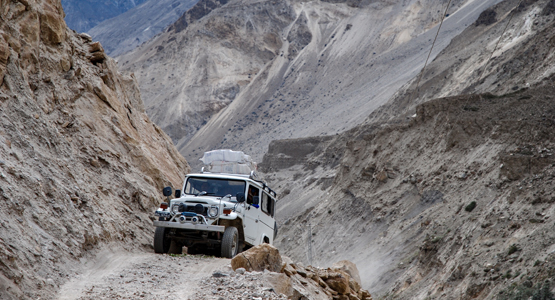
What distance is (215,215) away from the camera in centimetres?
1198

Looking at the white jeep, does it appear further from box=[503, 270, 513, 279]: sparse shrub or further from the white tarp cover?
box=[503, 270, 513, 279]: sparse shrub

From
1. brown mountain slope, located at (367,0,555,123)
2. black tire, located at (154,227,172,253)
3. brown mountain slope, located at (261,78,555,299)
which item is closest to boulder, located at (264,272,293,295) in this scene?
black tire, located at (154,227,172,253)

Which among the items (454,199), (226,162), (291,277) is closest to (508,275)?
(291,277)

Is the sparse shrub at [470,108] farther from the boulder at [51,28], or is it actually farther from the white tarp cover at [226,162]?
the boulder at [51,28]

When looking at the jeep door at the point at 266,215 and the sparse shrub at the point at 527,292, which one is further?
the jeep door at the point at 266,215

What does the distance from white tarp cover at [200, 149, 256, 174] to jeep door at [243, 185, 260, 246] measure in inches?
94.3

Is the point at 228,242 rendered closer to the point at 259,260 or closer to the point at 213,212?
the point at 213,212

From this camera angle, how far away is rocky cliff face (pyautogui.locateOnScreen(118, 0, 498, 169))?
84062 mm

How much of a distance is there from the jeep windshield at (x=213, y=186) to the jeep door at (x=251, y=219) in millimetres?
312

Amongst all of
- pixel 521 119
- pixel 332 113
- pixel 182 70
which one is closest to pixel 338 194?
pixel 521 119

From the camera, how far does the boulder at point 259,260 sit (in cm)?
1002

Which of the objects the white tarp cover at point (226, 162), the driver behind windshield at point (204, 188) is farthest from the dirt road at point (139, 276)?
the white tarp cover at point (226, 162)

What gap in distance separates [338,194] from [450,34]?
58715mm

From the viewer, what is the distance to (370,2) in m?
115
